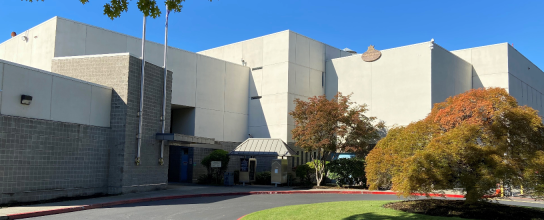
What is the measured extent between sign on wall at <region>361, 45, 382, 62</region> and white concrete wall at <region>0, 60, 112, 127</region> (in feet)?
60.0

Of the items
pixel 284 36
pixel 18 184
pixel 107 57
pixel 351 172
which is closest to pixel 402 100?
pixel 351 172

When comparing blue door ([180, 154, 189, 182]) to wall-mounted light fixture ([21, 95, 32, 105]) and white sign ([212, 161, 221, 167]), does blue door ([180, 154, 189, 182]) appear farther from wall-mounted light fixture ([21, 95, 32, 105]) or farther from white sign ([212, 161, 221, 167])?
wall-mounted light fixture ([21, 95, 32, 105])

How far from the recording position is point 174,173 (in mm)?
30797

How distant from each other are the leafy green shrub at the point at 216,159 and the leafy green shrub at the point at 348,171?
6.60 m

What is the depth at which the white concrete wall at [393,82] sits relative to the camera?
28.0m

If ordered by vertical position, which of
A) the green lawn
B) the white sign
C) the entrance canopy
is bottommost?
the green lawn

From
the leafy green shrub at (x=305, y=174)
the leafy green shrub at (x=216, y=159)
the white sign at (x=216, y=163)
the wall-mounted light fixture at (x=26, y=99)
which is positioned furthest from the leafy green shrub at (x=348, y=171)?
the wall-mounted light fixture at (x=26, y=99)

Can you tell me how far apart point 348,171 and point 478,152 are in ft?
46.1

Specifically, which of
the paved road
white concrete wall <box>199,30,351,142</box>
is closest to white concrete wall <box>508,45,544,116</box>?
white concrete wall <box>199,30,351,142</box>

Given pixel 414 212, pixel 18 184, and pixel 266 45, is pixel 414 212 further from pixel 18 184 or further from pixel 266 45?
pixel 266 45

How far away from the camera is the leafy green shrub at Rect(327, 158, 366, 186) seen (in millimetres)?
25797

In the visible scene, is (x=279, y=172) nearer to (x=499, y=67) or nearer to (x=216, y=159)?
(x=216, y=159)

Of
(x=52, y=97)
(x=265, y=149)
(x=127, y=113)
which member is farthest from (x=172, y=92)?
(x=52, y=97)

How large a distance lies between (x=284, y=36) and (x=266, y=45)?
185 centimetres
